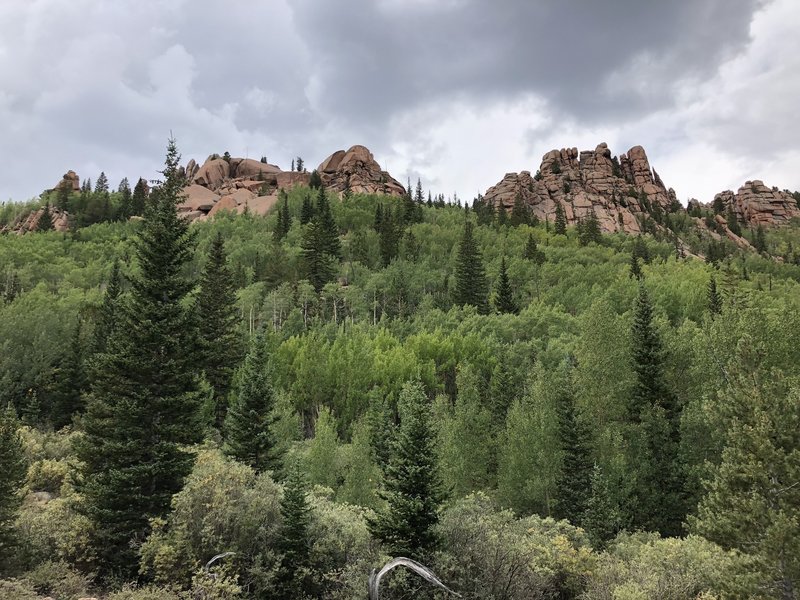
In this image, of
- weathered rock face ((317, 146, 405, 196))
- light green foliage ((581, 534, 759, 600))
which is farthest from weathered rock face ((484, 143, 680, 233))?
light green foliage ((581, 534, 759, 600))

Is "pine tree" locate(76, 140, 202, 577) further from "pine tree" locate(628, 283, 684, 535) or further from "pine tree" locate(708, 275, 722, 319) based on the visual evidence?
"pine tree" locate(708, 275, 722, 319)

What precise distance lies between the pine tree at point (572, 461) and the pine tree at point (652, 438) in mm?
2696

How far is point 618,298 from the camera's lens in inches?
2552

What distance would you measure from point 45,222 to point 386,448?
4526 inches

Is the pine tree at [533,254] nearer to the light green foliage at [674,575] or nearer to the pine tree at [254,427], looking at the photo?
the pine tree at [254,427]

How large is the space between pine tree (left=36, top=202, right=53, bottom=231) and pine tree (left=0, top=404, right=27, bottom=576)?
119m

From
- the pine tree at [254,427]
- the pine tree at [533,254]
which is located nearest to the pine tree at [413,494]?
the pine tree at [254,427]

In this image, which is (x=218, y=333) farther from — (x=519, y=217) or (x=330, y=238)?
(x=519, y=217)

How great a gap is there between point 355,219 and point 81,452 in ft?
294

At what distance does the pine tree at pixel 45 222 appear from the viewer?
112963 mm

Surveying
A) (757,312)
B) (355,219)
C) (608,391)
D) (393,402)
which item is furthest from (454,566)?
(355,219)

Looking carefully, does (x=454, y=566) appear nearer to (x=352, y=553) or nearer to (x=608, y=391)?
(x=352, y=553)

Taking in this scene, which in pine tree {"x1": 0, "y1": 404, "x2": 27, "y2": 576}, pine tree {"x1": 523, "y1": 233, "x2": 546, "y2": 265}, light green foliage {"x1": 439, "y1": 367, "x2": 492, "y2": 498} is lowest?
light green foliage {"x1": 439, "y1": 367, "x2": 492, "y2": 498}

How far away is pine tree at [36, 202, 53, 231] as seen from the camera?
112963 millimetres
